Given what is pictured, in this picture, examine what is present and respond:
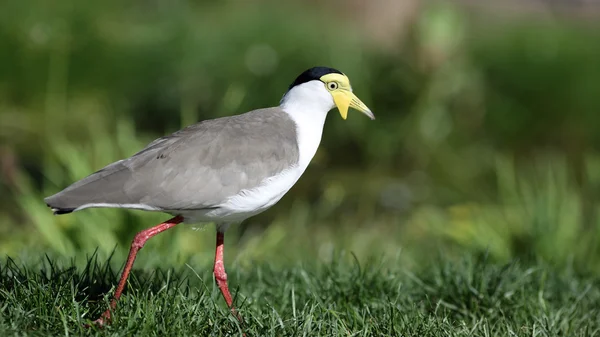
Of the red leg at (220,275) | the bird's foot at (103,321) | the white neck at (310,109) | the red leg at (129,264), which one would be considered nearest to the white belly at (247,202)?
the red leg at (129,264)

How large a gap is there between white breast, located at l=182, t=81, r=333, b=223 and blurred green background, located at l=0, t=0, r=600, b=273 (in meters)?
2.06

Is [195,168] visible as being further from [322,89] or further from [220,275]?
[322,89]

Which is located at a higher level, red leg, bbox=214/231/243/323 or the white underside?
the white underside

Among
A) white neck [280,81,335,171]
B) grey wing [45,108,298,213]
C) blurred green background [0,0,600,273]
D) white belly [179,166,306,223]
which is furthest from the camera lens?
blurred green background [0,0,600,273]

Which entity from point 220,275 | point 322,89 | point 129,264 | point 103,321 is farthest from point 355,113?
point 103,321

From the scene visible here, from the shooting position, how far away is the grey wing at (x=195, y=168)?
12.6 feet

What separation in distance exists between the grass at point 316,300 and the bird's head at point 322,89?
928mm

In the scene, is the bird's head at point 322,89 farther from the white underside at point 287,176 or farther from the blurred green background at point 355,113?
the blurred green background at point 355,113

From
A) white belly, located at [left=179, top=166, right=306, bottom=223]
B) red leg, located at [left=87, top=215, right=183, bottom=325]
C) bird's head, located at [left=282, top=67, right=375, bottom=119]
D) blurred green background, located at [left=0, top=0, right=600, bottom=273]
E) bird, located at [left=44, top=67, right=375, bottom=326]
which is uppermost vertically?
bird's head, located at [left=282, top=67, right=375, bottom=119]

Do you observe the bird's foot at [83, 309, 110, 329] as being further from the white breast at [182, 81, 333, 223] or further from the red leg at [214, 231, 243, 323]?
the red leg at [214, 231, 243, 323]

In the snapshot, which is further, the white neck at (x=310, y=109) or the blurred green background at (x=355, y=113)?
the blurred green background at (x=355, y=113)

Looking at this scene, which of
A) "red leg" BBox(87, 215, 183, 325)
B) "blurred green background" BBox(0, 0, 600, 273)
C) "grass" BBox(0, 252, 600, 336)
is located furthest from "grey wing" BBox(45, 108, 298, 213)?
"blurred green background" BBox(0, 0, 600, 273)

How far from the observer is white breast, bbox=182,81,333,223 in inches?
157

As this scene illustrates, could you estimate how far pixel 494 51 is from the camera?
11.5 meters
